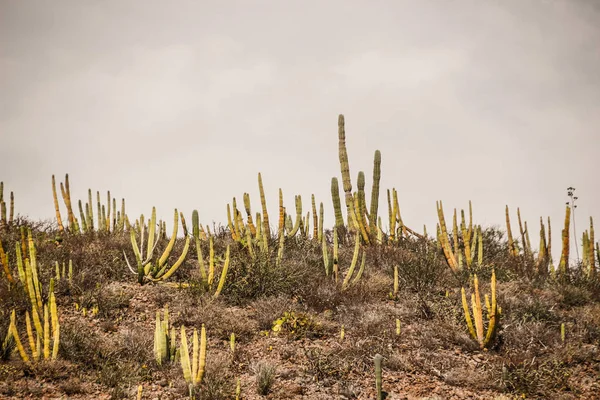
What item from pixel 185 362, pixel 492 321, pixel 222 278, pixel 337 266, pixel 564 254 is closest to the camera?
pixel 185 362

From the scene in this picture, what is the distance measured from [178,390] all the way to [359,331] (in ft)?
8.58

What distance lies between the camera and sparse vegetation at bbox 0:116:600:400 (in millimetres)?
5176

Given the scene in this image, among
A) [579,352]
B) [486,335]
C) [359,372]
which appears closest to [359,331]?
[359,372]

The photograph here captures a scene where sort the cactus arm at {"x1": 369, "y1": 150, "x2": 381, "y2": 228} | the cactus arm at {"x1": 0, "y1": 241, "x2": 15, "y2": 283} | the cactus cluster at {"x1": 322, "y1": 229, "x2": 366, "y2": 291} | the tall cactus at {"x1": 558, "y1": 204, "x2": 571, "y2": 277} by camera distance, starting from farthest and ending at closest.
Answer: the cactus arm at {"x1": 369, "y1": 150, "x2": 381, "y2": 228}, the tall cactus at {"x1": 558, "y1": 204, "x2": 571, "y2": 277}, the cactus cluster at {"x1": 322, "y1": 229, "x2": 366, "y2": 291}, the cactus arm at {"x1": 0, "y1": 241, "x2": 15, "y2": 283}

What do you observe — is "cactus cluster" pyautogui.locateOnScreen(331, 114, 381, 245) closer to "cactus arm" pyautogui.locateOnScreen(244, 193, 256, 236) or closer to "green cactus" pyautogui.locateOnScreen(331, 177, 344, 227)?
"green cactus" pyautogui.locateOnScreen(331, 177, 344, 227)

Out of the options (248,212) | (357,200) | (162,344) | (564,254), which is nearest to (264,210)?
(248,212)

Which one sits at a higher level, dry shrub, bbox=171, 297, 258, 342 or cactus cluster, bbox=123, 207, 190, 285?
cactus cluster, bbox=123, 207, 190, 285

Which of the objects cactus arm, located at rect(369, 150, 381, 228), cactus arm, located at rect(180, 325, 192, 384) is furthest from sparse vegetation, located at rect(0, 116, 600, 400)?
cactus arm, located at rect(369, 150, 381, 228)

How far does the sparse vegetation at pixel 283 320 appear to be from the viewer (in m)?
5.18

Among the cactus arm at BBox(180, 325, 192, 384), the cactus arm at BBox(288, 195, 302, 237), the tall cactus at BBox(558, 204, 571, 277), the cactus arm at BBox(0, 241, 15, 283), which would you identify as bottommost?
the cactus arm at BBox(180, 325, 192, 384)

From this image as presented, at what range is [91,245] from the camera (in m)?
8.59

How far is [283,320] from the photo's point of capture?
21.7ft

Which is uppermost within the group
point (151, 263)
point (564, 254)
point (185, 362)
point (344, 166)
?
point (344, 166)

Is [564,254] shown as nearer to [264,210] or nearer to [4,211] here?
[264,210]
